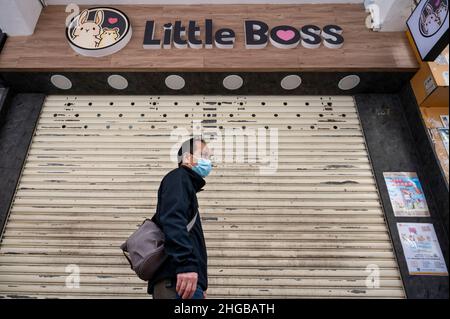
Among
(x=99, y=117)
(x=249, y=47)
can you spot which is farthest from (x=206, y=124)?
(x=99, y=117)

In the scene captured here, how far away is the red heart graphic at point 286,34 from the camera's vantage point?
5.43 m

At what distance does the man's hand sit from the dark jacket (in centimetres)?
3

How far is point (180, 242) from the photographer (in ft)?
8.17

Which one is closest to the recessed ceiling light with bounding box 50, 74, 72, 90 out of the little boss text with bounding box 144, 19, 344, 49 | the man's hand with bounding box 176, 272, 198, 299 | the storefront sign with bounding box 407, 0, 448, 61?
the little boss text with bounding box 144, 19, 344, 49

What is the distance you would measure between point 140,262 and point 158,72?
3.42m

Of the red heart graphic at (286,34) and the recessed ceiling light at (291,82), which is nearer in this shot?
the recessed ceiling light at (291,82)

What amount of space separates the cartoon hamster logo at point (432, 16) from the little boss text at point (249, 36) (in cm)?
115

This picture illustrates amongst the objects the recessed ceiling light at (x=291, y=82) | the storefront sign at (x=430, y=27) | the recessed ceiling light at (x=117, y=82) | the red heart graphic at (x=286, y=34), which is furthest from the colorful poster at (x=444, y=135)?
the recessed ceiling light at (x=117, y=82)

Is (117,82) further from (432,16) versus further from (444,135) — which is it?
(444,135)

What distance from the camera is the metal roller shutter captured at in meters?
4.34

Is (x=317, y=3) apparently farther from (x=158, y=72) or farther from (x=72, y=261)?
(x=72, y=261)

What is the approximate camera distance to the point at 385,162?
504cm

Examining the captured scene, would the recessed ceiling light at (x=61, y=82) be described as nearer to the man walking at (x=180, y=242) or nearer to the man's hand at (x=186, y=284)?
the man walking at (x=180, y=242)

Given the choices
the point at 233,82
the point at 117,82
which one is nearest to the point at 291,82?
the point at 233,82
